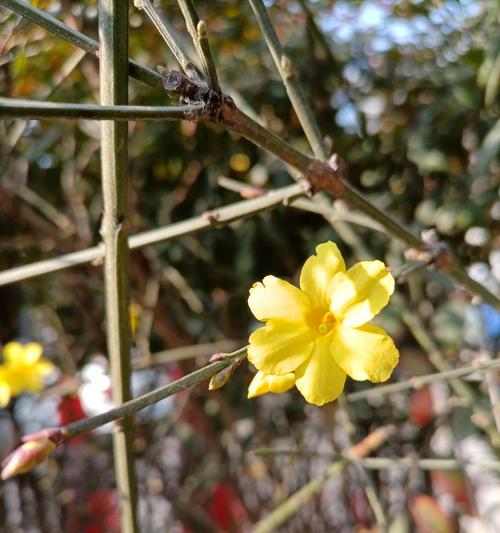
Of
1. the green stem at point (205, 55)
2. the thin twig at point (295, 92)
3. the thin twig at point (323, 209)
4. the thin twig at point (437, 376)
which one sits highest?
the green stem at point (205, 55)

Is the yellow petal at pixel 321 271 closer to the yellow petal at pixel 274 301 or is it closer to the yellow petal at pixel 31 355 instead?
the yellow petal at pixel 274 301

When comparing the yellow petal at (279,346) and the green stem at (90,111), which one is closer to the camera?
the green stem at (90,111)

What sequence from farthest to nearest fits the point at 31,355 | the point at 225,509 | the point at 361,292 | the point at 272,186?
the point at 225,509 < the point at 31,355 < the point at 272,186 < the point at 361,292

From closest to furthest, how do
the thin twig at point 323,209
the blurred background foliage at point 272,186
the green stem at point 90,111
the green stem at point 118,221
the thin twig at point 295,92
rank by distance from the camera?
the green stem at point 90,111, the green stem at point 118,221, the thin twig at point 295,92, the thin twig at point 323,209, the blurred background foliage at point 272,186

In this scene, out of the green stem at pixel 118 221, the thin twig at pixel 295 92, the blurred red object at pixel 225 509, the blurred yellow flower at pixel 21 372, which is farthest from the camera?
the blurred red object at pixel 225 509

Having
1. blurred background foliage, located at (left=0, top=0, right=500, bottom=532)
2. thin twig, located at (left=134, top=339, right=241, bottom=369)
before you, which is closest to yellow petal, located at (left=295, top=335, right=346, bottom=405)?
blurred background foliage, located at (left=0, top=0, right=500, bottom=532)

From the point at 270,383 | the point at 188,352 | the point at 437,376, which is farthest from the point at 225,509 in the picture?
the point at 270,383

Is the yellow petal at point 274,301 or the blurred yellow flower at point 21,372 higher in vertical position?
the yellow petal at point 274,301

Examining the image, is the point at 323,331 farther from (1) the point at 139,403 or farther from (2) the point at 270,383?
(1) the point at 139,403

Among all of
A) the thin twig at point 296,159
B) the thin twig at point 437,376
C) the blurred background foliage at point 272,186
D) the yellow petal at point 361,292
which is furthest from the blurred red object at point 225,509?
the yellow petal at point 361,292
